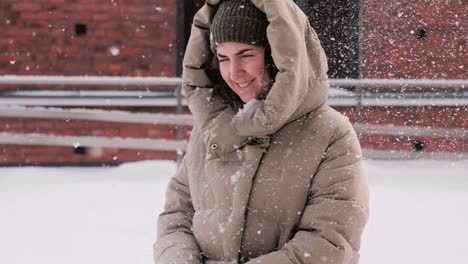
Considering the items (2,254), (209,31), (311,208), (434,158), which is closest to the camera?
(311,208)

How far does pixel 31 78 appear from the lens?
6.71 m

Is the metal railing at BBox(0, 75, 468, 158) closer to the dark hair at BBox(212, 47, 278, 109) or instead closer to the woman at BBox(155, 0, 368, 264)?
the dark hair at BBox(212, 47, 278, 109)

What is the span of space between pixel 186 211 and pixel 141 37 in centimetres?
617

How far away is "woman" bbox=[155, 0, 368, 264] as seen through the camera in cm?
158

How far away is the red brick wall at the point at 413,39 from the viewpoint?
805 centimetres

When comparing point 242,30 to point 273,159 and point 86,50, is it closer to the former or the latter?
point 273,159

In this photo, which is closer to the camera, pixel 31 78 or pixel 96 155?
pixel 31 78

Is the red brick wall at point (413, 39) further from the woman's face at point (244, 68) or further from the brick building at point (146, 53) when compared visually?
the woman's face at point (244, 68)

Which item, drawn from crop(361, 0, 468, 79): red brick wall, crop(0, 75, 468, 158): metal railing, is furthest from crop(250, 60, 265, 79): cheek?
crop(361, 0, 468, 79): red brick wall

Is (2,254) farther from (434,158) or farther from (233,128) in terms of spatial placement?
(434,158)

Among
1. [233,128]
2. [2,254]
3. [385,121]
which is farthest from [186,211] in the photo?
[385,121]

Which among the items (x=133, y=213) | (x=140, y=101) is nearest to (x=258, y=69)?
(x=133, y=213)

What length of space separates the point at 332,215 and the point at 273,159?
0.68 feet

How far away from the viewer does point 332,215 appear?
157cm
